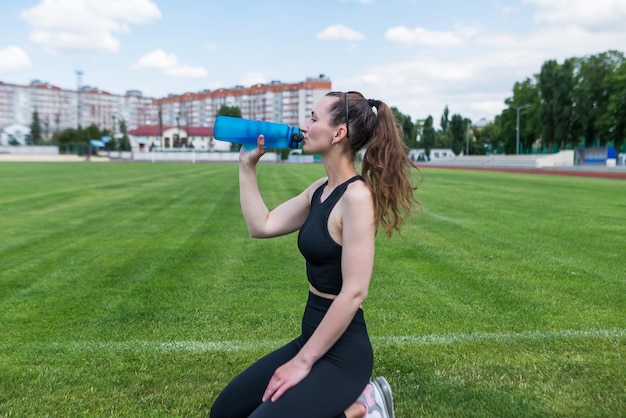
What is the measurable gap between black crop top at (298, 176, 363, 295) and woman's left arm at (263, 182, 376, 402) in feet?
0.35

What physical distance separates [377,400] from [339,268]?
0.68 metres

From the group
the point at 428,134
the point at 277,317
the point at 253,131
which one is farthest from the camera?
the point at 428,134

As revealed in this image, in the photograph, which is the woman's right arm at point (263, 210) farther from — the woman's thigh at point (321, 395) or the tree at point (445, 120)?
the tree at point (445, 120)

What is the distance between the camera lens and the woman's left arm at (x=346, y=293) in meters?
2.19

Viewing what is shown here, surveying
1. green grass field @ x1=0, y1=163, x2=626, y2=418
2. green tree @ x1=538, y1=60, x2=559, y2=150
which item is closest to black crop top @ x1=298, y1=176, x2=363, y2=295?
green grass field @ x1=0, y1=163, x2=626, y2=418

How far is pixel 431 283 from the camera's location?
6.03 metres

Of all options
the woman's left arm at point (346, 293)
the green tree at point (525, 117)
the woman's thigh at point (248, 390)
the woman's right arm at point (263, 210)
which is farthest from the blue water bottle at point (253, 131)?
the green tree at point (525, 117)

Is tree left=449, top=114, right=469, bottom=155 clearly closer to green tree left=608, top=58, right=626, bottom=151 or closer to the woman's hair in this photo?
green tree left=608, top=58, right=626, bottom=151

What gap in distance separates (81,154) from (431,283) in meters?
88.9

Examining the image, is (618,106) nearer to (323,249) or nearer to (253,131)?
(253,131)

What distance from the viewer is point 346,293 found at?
7.18ft

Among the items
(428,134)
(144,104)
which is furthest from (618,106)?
(144,104)

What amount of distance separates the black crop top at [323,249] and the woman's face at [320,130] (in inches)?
8.4

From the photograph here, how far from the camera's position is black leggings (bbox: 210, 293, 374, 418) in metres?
2.15
